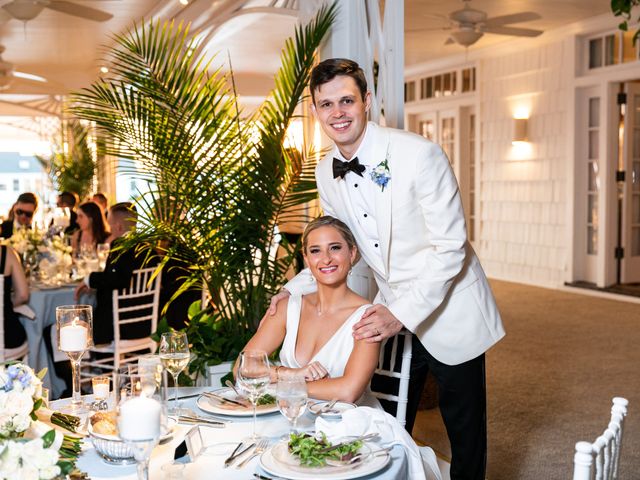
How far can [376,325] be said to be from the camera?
100 inches

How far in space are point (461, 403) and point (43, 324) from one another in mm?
3170

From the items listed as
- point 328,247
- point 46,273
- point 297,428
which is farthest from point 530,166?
point 297,428

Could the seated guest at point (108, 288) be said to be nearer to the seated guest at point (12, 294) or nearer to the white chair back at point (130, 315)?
the white chair back at point (130, 315)

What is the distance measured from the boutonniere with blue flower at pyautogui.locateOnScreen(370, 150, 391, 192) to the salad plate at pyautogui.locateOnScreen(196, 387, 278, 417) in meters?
0.81

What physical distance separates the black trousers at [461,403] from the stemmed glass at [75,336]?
117 cm

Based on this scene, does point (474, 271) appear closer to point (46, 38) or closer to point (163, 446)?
point (163, 446)

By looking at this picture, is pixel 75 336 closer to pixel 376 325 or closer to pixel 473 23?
pixel 376 325

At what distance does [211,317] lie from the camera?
4219 mm

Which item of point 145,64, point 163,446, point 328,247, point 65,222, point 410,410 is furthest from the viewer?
point 65,222

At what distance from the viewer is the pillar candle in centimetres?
139

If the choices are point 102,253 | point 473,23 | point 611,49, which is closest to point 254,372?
point 102,253

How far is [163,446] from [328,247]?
989 mm

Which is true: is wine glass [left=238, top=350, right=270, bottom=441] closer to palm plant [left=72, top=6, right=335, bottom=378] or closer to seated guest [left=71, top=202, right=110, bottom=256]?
palm plant [left=72, top=6, right=335, bottom=378]

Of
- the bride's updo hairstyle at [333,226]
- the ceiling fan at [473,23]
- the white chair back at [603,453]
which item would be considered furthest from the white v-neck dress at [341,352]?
the ceiling fan at [473,23]
